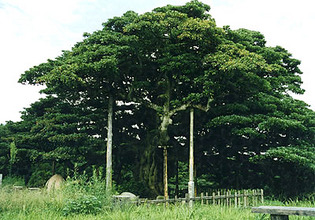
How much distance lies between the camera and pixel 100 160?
21.9 m

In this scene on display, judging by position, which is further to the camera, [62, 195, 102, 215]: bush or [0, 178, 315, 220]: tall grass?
[62, 195, 102, 215]: bush

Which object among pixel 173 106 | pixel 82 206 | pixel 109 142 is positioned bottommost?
pixel 82 206

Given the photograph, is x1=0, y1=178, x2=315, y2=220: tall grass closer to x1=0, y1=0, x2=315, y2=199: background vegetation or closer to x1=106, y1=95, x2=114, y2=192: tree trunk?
x1=106, y1=95, x2=114, y2=192: tree trunk

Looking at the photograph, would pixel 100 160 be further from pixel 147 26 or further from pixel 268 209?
pixel 268 209

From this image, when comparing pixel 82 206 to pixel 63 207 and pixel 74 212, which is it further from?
pixel 63 207

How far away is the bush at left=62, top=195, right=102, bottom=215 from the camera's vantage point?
9.61m

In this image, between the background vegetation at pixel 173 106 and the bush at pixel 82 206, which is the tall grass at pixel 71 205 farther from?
the background vegetation at pixel 173 106

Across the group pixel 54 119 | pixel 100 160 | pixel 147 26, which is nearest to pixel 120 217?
pixel 147 26

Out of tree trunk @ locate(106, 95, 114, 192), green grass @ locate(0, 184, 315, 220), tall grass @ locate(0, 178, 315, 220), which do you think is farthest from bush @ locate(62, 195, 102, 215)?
tree trunk @ locate(106, 95, 114, 192)

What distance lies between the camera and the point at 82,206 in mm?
9688

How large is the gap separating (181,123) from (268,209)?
14410 mm

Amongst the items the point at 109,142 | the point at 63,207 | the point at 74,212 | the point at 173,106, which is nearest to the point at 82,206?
the point at 74,212

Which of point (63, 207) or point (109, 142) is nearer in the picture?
point (63, 207)

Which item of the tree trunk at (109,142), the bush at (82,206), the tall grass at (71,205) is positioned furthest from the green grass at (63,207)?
the tree trunk at (109,142)
